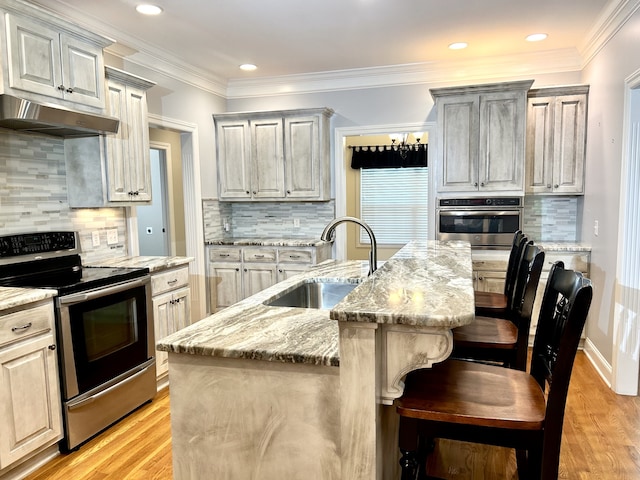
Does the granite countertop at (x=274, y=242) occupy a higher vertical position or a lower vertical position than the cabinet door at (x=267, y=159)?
lower

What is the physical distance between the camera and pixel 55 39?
8.80ft

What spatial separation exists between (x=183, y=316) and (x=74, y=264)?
0.87 metres

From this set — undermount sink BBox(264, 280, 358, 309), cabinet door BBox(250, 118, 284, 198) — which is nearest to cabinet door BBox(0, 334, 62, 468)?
undermount sink BBox(264, 280, 358, 309)

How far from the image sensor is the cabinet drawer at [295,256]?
15.4 feet

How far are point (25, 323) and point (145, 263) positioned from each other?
1.10 meters

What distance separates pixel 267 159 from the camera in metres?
4.95

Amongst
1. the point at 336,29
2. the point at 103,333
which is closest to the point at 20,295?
the point at 103,333

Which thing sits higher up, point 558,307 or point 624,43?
point 624,43

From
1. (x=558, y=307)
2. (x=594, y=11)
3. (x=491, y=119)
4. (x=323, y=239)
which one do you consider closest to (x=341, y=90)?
(x=491, y=119)

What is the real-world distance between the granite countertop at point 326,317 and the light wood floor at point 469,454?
3.69 feet

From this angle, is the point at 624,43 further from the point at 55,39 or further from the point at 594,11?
the point at 55,39

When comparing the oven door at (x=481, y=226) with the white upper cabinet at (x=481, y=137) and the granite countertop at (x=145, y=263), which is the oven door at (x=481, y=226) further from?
the granite countertop at (x=145, y=263)

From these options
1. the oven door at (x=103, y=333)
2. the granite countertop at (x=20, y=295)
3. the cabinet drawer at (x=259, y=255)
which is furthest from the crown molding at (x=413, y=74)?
the granite countertop at (x=20, y=295)

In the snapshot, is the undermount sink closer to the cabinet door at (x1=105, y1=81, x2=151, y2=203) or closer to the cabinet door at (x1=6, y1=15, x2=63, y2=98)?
the cabinet door at (x1=105, y1=81, x2=151, y2=203)
